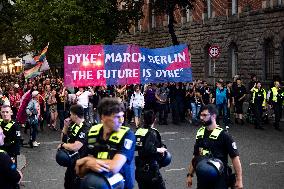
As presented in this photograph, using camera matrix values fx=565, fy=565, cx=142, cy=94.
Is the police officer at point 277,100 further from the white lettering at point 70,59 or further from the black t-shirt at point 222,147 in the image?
the black t-shirt at point 222,147

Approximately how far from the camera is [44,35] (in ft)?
143

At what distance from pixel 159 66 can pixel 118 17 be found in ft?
90.1

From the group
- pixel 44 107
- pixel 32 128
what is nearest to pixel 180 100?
pixel 44 107

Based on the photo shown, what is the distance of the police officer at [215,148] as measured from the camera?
628 cm

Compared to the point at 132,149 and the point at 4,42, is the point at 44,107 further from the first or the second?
the point at 4,42

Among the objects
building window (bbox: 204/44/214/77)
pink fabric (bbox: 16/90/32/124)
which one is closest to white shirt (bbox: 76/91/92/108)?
pink fabric (bbox: 16/90/32/124)

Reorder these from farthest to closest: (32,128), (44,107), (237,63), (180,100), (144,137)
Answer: (237,63) → (180,100) → (44,107) → (32,128) → (144,137)

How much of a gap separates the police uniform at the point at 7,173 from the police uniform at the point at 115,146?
1.41m

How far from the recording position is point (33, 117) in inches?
667

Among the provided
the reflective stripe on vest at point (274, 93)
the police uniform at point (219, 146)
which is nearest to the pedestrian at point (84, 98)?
the reflective stripe on vest at point (274, 93)

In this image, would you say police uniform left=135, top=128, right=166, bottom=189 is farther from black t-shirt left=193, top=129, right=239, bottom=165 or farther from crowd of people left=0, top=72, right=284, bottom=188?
crowd of people left=0, top=72, right=284, bottom=188

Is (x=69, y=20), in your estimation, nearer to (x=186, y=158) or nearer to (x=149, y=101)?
(x=149, y=101)

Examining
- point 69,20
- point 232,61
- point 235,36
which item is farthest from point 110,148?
point 69,20

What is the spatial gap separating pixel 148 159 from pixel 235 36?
2839cm
